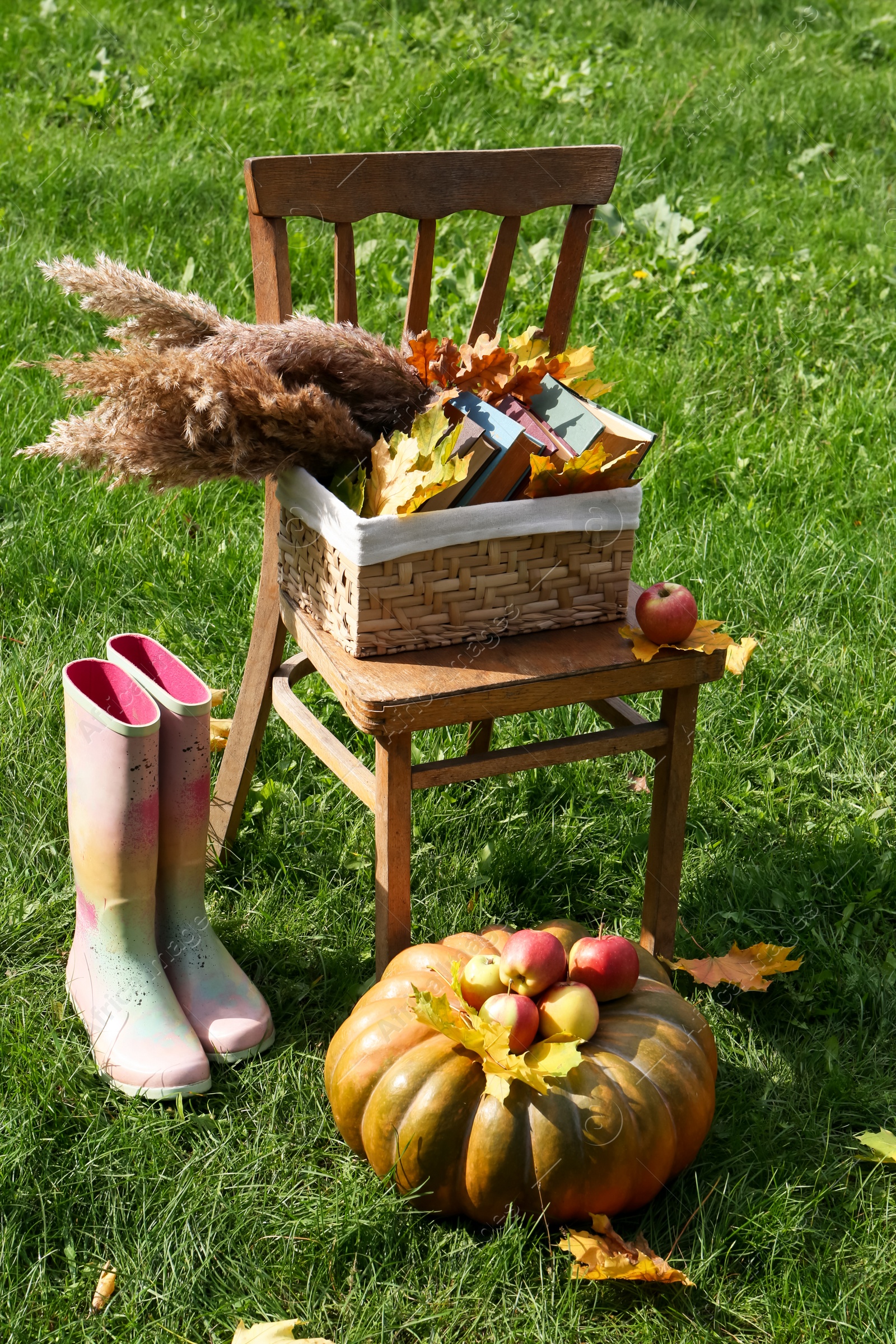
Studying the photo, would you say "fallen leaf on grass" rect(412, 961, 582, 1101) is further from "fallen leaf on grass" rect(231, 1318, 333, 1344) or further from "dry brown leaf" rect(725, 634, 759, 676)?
"dry brown leaf" rect(725, 634, 759, 676)

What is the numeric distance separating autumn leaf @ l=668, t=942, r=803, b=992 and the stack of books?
84 cm

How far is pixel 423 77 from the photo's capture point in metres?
4.96

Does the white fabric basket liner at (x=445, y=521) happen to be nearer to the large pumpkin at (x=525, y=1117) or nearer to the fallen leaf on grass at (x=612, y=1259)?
the large pumpkin at (x=525, y=1117)

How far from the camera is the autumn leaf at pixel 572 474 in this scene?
179cm

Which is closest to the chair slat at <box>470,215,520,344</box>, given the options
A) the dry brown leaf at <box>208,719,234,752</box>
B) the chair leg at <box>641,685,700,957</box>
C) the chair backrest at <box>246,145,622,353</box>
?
the chair backrest at <box>246,145,622,353</box>

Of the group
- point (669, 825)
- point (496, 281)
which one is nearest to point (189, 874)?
point (669, 825)

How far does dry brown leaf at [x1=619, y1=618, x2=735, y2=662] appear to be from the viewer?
1.86 metres

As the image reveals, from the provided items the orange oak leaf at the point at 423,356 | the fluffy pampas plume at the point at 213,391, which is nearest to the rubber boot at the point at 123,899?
the fluffy pampas plume at the point at 213,391

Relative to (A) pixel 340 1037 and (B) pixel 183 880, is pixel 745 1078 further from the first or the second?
(B) pixel 183 880

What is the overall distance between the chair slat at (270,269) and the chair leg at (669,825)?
0.83m

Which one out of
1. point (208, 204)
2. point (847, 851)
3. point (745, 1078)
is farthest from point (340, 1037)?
point (208, 204)

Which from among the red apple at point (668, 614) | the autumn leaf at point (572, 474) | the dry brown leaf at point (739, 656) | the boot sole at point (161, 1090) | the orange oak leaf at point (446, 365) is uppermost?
the orange oak leaf at point (446, 365)

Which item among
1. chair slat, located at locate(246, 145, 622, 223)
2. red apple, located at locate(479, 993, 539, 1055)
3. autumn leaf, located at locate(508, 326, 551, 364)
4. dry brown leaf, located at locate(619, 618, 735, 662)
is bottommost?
red apple, located at locate(479, 993, 539, 1055)

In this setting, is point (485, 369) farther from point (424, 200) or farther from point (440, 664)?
point (440, 664)
